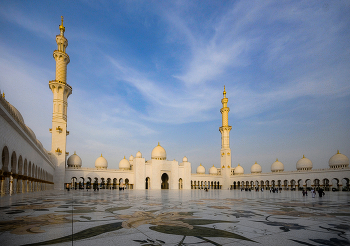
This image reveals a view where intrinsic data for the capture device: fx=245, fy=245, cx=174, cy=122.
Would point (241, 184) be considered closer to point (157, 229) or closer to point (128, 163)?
point (128, 163)

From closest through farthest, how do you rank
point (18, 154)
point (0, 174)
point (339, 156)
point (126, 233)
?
point (126, 233) → point (0, 174) → point (18, 154) → point (339, 156)

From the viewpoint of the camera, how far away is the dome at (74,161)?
124 feet

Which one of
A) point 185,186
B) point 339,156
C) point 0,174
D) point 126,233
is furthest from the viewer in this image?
point 185,186

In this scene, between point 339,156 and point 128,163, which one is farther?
point 128,163

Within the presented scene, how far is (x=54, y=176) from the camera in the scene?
31859 millimetres

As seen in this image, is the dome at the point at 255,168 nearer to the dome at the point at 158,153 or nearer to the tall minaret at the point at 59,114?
the dome at the point at 158,153

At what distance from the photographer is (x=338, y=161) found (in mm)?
34062

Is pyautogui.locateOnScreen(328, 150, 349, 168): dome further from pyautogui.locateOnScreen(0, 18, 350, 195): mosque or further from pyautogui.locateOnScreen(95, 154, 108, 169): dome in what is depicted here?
pyautogui.locateOnScreen(95, 154, 108, 169): dome

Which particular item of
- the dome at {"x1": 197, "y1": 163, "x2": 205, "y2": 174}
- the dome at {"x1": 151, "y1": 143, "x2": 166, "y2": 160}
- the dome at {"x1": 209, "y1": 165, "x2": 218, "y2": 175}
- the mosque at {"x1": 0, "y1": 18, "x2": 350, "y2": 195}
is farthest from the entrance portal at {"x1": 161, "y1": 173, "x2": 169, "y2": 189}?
the dome at {"x1": 209, "y1": 165, "x2": 218, "y2": 175}

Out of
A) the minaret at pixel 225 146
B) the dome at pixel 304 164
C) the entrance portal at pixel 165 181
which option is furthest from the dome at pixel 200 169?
the dome at pixel 304 164

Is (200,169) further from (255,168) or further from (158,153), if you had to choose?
(158,153)

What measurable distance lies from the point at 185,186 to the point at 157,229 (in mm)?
41115

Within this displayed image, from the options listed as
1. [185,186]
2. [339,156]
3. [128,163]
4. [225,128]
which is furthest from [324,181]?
[128,163]

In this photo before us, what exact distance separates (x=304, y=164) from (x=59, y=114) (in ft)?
120
